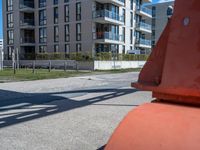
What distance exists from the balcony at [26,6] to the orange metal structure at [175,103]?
52.1 m

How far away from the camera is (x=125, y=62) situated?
146ft

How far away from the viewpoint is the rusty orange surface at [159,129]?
4.96 feet

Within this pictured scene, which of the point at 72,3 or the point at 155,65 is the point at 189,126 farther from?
the point at 72,3

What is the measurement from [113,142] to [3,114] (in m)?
6.98

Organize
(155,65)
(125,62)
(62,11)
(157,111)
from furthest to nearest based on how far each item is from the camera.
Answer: (62,11), (125,62), (155,65), (157,111)

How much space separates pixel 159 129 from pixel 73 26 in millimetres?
45613

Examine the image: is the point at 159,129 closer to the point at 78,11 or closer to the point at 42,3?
the point at 78,11

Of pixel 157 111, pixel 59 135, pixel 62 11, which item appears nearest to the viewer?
pixel 157 111

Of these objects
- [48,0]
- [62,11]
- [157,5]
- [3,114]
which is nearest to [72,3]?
[62,11]

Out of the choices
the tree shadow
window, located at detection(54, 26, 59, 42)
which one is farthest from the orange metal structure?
window, located at detection(54, 26, 59, 42)

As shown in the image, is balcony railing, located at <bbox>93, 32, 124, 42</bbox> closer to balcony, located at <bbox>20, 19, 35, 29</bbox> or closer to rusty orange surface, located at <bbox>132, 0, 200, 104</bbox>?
balcony, located at <bbox>20, 19, 35, 29</bbox>

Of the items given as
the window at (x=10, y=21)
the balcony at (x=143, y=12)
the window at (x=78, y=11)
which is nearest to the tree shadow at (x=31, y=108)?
the window at (x=78, y=11)

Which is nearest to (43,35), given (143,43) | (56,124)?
(143,43)

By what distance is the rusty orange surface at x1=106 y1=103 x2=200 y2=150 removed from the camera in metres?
1.51
